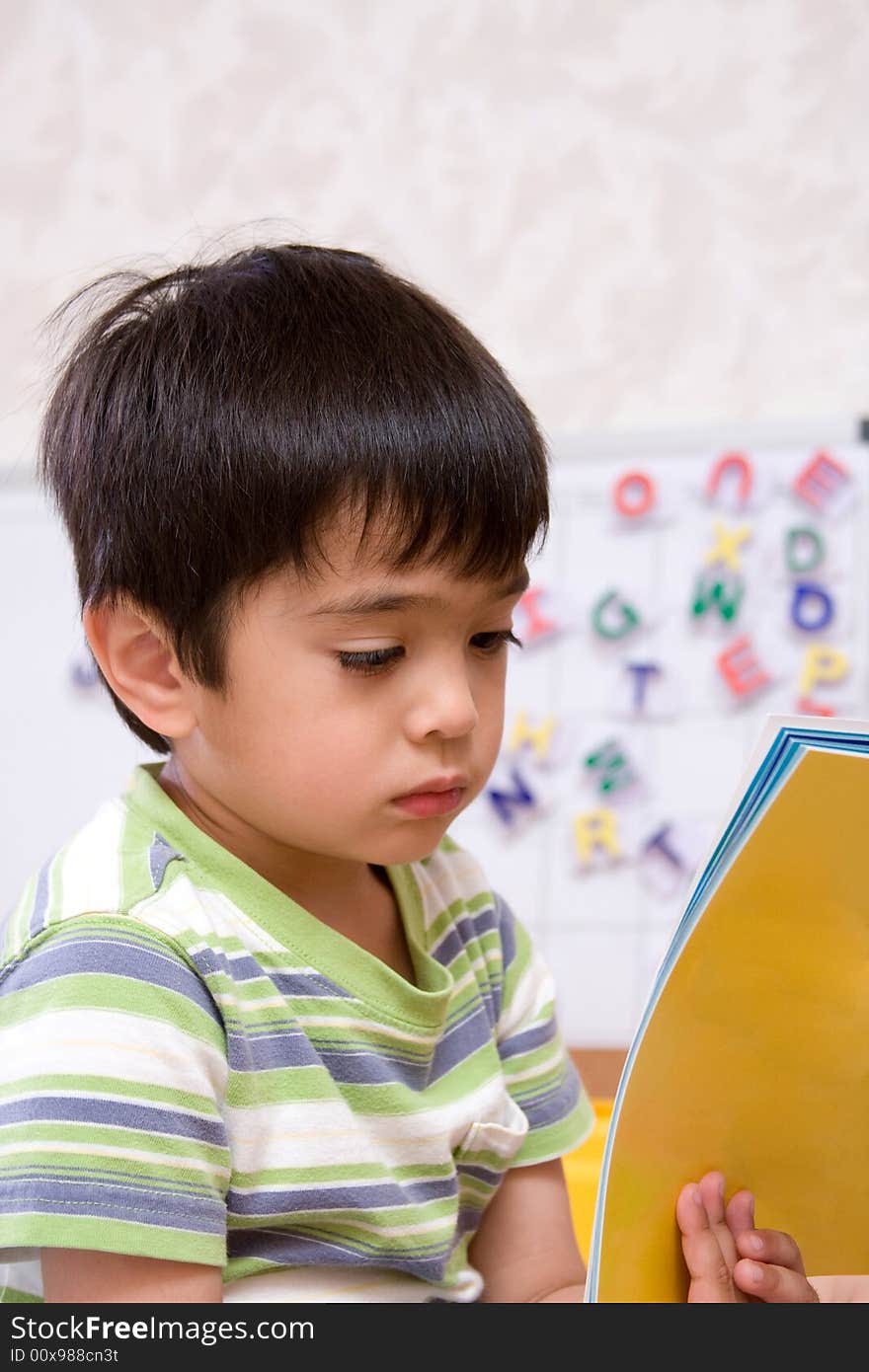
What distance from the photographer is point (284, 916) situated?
1.95ft

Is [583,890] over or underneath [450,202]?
underneath

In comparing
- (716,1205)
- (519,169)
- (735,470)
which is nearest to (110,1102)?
(716,1205)

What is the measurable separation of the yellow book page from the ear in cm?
23

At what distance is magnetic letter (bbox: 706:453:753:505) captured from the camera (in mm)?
1337

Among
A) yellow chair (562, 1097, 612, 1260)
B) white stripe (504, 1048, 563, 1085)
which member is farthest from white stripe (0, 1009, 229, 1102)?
yellow chair (562, 1097, 612, 1260)

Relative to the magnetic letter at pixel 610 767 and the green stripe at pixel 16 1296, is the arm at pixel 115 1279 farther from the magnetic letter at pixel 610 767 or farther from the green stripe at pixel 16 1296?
the magnetic letter at pixel 610 767

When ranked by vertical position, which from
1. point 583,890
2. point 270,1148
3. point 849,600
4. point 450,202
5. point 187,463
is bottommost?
point 583,890

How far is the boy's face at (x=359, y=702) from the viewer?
0.54 m

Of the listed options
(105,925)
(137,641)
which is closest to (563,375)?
(137,641)

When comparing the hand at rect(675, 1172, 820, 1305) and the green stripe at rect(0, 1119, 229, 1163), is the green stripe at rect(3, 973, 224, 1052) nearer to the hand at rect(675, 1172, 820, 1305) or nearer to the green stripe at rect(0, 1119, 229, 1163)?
the green stripe at rect(0, 1119, 229, 1163)

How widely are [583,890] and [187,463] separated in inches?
33.5

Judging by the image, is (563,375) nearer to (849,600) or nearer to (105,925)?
(849,600)

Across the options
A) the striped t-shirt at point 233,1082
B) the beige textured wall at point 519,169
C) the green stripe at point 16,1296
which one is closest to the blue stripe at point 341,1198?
the striped t-shirt at point 233,1082

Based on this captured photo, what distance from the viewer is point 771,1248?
20.9 inches
